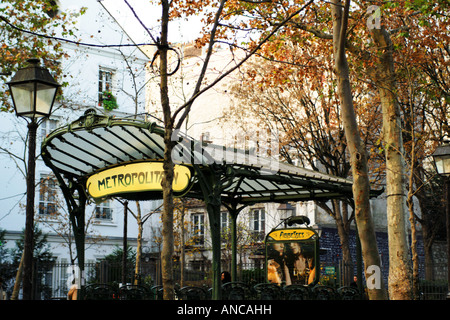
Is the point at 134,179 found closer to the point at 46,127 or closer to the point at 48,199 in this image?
the point at 48,199

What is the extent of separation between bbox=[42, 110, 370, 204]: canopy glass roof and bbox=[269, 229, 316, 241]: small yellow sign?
1.94 meters

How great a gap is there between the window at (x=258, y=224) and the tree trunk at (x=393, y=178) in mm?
21771

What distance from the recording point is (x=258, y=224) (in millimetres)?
37594

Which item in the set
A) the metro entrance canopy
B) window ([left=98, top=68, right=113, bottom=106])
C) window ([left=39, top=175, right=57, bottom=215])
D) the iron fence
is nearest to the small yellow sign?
the metro entrance canopy

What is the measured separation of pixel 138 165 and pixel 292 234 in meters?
5.97

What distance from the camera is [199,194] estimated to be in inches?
568

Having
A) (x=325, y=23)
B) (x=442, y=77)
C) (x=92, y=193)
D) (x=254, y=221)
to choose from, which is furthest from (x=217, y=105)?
(x=92, y=193)

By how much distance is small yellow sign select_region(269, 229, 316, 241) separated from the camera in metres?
15.8

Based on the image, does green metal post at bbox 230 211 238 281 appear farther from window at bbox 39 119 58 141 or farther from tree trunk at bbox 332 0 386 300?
window at bbox 39 119 58 141

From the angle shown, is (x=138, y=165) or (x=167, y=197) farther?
(x=138, y=165)

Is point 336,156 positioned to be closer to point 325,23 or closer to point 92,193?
point 325,23

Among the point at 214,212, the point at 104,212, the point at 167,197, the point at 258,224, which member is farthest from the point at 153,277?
the point at 167,197

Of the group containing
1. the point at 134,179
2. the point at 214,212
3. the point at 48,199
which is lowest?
the point at 214,212
